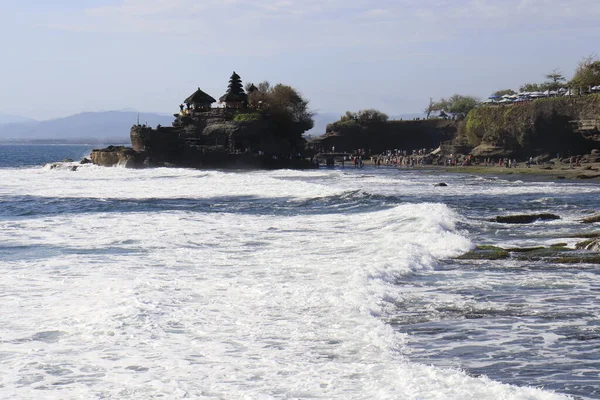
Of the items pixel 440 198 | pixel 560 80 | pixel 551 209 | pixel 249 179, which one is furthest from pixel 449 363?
pixel 560 80

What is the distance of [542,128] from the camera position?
3184 inches

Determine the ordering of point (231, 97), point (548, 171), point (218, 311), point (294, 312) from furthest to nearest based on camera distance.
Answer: point (231, 97)
point (548, 171)
point (218, 311)
point (294, 312)

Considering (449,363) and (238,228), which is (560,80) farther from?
(449,363)

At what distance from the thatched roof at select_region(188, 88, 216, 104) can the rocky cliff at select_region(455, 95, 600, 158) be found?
3130 cm

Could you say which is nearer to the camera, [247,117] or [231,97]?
[247,117]

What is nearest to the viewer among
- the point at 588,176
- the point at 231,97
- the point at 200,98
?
the point at 588,176

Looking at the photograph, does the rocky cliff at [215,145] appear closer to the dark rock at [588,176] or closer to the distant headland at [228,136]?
the distant headland at [228,136]

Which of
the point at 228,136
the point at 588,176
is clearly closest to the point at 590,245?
the point at 588,176

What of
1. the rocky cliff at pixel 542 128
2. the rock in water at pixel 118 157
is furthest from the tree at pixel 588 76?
the rock in water at pixel 118 157

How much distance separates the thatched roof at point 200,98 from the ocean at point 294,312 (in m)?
65.1

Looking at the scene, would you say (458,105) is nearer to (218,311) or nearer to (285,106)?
(285,106)

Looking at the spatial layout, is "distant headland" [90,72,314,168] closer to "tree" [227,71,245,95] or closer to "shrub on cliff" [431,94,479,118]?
"tree" [227,71,245,95]

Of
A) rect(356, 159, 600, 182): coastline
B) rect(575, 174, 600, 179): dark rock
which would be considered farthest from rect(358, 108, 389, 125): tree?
rect(575, 174, 600, 179): dark rock

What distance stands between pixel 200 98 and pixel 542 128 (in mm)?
38585
